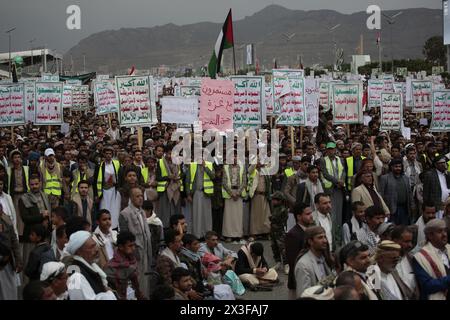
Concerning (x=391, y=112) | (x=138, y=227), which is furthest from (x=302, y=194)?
(x=391, y=112)

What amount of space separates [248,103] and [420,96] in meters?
8.56

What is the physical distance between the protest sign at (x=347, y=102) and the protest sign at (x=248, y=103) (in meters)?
3.07

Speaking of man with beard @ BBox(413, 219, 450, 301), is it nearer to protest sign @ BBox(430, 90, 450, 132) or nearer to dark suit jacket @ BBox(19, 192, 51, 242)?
dark suit jacket @ BBox(19, 192, 51, 242)

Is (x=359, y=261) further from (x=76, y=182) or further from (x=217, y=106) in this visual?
(x=217, y=106)

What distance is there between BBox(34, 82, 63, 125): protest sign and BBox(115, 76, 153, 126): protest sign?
2883 millimetres

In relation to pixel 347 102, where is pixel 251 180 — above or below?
below

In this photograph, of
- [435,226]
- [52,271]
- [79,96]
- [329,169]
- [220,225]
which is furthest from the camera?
[79,96]

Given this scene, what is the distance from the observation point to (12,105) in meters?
16.0

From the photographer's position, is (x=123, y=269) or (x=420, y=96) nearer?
(x=123, y=269)

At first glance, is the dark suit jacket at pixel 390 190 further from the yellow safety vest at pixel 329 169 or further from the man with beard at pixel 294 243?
the man with beard at pixel 294 243

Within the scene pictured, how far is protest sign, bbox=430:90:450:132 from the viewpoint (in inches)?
682

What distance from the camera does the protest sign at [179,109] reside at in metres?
15.4

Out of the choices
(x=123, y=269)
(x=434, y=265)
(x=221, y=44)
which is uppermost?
(x=221, y=44)
